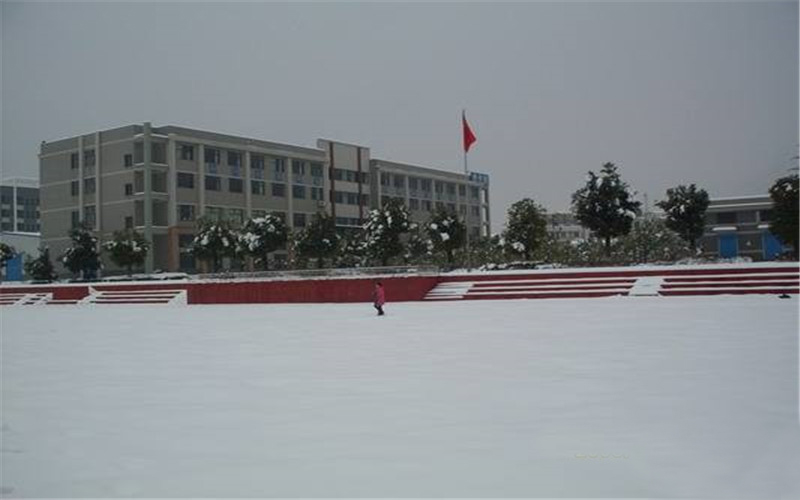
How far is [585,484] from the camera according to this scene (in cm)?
365

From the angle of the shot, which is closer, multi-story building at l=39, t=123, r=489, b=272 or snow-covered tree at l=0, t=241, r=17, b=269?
snow-covered tree at l=0, t=241, r=17, b=269

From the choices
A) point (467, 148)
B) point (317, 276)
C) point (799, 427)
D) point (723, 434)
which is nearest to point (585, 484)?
point (723, 434)

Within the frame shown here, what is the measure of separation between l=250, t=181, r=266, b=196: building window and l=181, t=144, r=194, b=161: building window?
200 inches

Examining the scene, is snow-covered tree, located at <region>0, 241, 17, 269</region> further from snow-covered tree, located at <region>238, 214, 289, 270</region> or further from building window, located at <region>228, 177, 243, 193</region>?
snow-covered tree, located at <region>238, 214, 289, 270</region>

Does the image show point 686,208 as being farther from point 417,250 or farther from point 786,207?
point 417,250

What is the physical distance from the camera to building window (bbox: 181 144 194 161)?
4800 cm

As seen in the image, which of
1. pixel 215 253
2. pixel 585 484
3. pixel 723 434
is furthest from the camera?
pixel 215 253

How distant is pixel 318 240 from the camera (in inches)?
1473

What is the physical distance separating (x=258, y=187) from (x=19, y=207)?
747 inches

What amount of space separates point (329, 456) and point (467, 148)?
2419 centimetres

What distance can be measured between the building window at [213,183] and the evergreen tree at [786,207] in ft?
118

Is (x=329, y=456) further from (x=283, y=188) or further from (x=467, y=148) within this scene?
(x=283, y=188)

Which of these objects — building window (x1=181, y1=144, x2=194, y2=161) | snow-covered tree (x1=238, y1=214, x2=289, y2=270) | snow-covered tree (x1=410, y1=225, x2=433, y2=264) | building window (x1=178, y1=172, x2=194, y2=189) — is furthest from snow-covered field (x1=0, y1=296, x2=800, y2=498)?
building window (x1=181, y1=144, x2=194, y2=161)

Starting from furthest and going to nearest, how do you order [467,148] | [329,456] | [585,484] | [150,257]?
1. [150,257]
2. [467,148]
3. [329,456]
4. [585,484]
